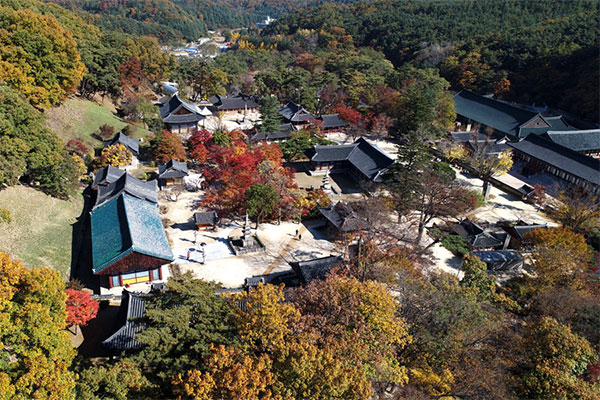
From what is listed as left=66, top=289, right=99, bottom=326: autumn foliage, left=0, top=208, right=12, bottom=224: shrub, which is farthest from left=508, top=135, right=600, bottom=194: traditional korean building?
left=0, top=208, right=12, bottom=224: shrub

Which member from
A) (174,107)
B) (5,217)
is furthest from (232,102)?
(5,217)

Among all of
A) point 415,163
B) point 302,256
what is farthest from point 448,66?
point 302,256

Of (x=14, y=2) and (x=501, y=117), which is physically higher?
(x=14, y=2)

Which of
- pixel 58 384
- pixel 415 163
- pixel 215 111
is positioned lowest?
pixel 215 111

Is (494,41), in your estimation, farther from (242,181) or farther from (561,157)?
(242,181)

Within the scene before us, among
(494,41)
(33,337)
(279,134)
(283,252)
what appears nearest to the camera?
(33,337)

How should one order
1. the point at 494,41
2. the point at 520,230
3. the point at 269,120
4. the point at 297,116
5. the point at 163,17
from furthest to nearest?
the point at 163,17 → the point at 494,41 → the point at 297,116 → the point at 269,120 → the point at 520,230

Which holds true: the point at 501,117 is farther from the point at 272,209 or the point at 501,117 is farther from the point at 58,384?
the point at 58,384

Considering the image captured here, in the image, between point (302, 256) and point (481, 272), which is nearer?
point (481, 272)
